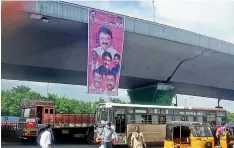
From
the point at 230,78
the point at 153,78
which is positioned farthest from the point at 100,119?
the point at 230,78

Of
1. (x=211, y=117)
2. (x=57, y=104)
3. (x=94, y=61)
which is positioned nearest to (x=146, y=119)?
(x=211, y=117)

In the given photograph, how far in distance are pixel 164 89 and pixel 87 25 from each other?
15669 millimetres

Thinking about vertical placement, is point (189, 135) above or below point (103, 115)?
below

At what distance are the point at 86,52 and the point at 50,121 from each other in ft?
30.5

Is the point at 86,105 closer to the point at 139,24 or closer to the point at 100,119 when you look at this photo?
the point at 139,24

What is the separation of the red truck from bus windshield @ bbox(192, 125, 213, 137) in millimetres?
10203

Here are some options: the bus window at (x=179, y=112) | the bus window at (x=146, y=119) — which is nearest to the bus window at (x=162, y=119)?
the bus window at (x=146, y=119)

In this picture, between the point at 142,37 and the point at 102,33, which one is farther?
the point at 142,37

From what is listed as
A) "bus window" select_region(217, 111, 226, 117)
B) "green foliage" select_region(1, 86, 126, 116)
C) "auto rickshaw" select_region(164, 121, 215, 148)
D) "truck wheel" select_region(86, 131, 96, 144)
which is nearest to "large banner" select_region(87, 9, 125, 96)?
"truck wheel" select_region(86, 131, 96, 144)

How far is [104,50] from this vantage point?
83.1 feet

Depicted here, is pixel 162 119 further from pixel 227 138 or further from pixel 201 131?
pixel 201 131

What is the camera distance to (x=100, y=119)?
19391 millimetres

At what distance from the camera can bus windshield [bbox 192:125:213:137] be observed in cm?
1259

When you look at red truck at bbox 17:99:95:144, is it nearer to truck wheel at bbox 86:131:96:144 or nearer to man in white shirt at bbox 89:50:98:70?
truck wheel at bbox 86:131:96:144
